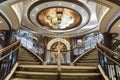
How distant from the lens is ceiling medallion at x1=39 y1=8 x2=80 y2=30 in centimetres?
1231

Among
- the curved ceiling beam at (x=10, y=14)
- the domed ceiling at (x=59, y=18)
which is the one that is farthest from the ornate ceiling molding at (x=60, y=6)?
the curved ceiling beam at (x=10, y=14)

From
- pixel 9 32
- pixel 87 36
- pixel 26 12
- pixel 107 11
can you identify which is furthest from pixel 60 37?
pixel 107 11

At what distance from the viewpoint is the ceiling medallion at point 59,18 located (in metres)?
12.3

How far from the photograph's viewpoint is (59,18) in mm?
12422

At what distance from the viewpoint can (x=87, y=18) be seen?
13008mm

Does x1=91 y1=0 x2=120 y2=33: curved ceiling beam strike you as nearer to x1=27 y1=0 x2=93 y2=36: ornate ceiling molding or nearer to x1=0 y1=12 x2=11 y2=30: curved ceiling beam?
x1=27 y1=0 x2=93 y2=36: ornate ceiling molding

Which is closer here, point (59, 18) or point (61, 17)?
point (59, 18)

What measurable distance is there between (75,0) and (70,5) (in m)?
0.88

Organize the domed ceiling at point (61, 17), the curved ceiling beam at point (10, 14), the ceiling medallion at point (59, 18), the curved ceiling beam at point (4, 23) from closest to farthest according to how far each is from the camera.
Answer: the curved ceiling beam at point (10, 14) → the curved ceiling beam at point (4, 23) → the domed ceiling at point (61, 17) → the ceiling medallion at point (59, 18)

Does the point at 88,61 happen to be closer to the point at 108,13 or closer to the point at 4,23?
the point at 108,13

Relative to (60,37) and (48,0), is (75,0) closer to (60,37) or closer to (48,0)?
(48,0)

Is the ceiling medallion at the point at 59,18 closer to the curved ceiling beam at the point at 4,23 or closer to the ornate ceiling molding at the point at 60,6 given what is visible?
the ornate ceiling molding at the point at 60,6

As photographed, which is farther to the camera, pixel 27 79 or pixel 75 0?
pixel 75 0

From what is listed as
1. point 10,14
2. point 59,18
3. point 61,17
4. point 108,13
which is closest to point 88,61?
point 108,13
